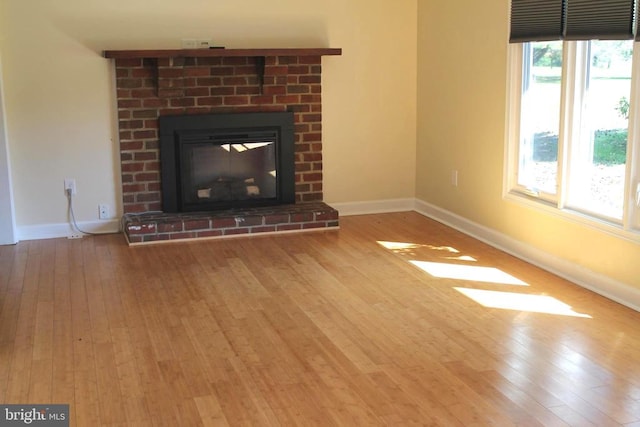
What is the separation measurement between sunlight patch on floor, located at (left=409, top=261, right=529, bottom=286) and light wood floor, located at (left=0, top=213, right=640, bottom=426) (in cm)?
2

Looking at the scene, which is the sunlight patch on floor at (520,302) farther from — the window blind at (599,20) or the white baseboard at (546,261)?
the window blind at (599,20)

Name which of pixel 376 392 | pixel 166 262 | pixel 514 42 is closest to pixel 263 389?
pixel 376 392

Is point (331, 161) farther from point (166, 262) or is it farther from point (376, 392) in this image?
point (376, 392)

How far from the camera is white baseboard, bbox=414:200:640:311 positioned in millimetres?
4199

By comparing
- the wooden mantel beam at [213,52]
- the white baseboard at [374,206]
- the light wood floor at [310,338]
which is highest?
the wooden mantel beam at [213,52]

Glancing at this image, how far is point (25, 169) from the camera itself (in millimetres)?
5699

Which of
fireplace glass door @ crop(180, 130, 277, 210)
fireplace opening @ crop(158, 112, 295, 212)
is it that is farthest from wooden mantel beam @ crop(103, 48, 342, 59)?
fireplace glass door @ crop(180, 130, 277, 210)

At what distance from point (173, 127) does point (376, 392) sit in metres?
3.36

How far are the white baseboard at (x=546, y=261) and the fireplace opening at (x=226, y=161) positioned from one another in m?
1.29

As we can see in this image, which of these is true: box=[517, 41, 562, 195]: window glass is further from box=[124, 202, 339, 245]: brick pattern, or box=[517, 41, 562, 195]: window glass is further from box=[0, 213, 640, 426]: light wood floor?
box=[124, 202, 339, 245]: brick pattern

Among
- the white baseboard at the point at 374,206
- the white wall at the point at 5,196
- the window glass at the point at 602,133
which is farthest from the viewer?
the white baseboard at the point at 374,206

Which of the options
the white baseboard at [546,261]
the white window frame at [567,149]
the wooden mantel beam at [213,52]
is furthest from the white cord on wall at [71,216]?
the white window frame at [567,149]

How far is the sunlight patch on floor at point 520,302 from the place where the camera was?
4.11 metres

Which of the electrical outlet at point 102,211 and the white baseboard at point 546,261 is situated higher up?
the electrical outlet at point 102,211
